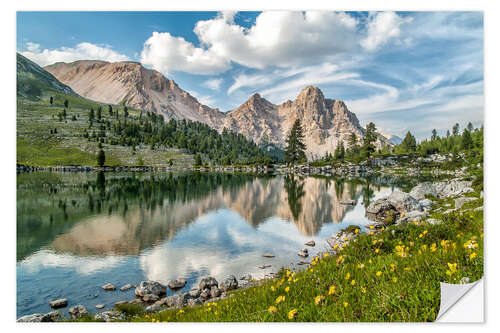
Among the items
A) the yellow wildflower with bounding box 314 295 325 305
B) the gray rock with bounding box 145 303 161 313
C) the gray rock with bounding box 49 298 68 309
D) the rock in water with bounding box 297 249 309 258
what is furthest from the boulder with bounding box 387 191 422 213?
the gray rock with bounding box 49 298 68 309

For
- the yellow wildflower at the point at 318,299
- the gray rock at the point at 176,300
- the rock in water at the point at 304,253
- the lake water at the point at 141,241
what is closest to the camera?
the yellow wildflower at the point at 318,299

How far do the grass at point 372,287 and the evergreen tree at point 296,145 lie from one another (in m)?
124

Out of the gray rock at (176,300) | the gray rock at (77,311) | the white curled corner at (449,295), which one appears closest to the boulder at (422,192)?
the gray rock at (176,300)

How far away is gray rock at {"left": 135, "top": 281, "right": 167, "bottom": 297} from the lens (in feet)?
37.4

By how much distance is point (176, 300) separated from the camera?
1052 cm

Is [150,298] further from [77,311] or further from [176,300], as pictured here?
[77,311]

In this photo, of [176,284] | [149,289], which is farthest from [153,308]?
[176,284]

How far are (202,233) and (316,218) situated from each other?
10.6 metres

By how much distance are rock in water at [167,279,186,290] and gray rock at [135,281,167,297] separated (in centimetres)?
37

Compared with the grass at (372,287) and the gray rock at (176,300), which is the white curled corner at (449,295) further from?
the gray rock at (176,300)

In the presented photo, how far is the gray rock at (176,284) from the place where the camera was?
12.2 meters

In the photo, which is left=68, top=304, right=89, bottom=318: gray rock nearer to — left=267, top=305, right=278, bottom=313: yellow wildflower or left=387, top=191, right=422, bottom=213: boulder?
left=267, top=305, right=278, bottom=313: yellow wildflower

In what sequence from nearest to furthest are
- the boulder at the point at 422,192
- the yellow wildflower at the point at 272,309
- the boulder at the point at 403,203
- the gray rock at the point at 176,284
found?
the yellow wildflower at the point at 272,309 < the gray rock at the point at 176,284 < the boulder at the point at 403,203 < the boulder at the point at 422,192

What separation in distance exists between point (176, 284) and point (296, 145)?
12365cm
